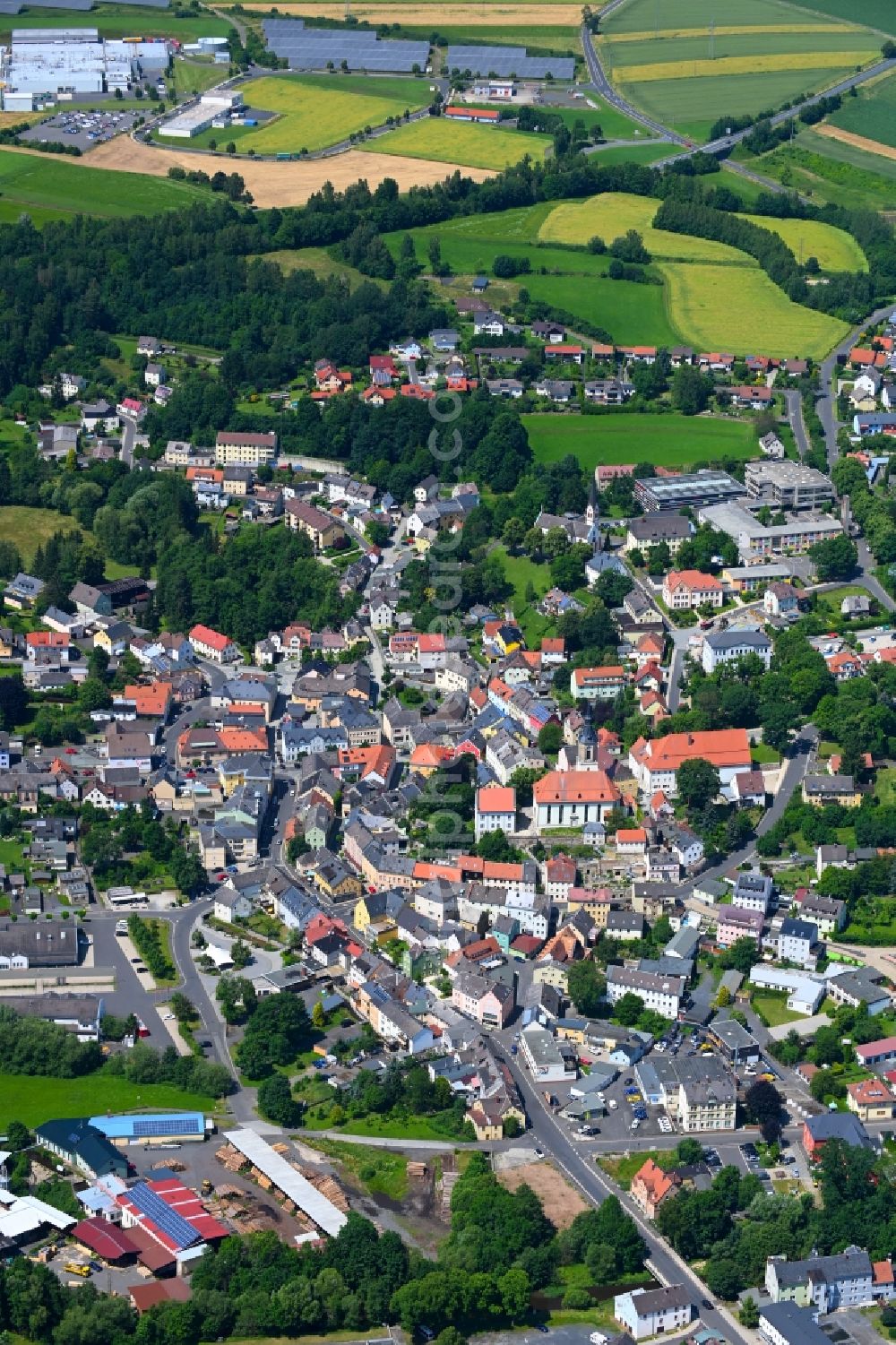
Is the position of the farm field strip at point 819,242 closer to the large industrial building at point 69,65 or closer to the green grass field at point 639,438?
the green grass field at point 639,438

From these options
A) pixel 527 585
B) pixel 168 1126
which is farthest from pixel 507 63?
pixel 168 1126

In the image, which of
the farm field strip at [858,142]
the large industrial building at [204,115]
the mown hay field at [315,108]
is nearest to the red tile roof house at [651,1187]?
the mown hay field at [315,108]

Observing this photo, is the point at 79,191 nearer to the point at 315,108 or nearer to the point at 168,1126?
the point at 315,108

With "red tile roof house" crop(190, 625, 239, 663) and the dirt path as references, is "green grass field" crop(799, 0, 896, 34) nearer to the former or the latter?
the dirt path

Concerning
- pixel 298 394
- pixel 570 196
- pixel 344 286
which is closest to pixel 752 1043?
pixel 298 394

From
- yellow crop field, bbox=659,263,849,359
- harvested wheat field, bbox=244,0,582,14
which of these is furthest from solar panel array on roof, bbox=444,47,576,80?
yellow crop field, bbox=659,263,849,359

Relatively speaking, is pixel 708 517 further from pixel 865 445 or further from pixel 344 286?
pixel 344 286
